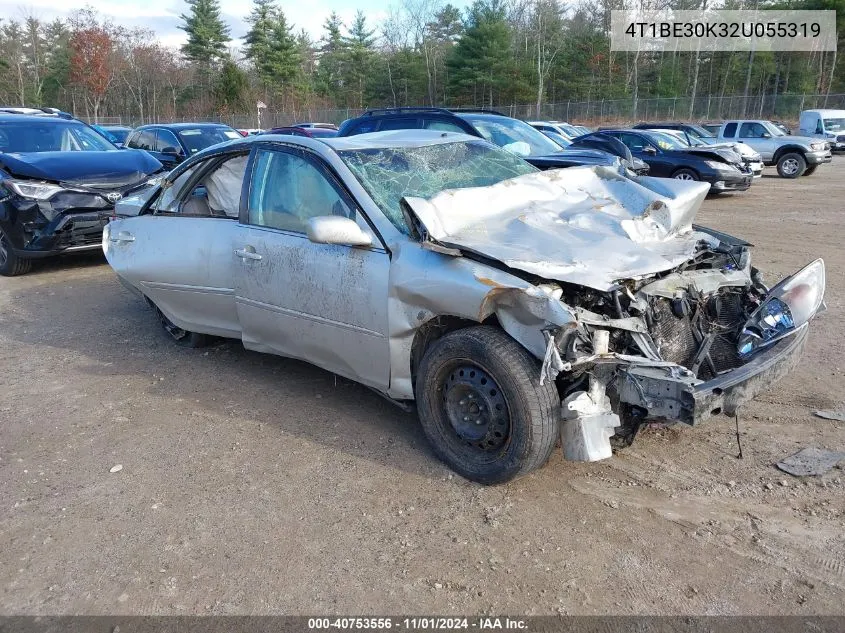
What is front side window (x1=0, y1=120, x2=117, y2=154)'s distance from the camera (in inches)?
352

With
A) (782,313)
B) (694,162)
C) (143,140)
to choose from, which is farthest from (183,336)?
(694,162)

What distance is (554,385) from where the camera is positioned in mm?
3160

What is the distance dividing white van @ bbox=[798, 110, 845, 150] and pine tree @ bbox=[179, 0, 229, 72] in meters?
49.1

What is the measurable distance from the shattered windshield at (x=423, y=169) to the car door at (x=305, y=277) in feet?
0.57

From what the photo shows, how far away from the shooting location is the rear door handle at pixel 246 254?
4342 mm

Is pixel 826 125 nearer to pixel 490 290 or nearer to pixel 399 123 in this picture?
pixel 399 123

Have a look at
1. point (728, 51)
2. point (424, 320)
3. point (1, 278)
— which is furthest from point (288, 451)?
point (728, 51)

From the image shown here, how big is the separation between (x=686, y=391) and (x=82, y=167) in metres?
7.95

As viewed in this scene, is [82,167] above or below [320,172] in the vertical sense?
below

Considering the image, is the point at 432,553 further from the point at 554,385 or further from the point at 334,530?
the point at 554,385

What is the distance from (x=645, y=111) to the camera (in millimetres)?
45406

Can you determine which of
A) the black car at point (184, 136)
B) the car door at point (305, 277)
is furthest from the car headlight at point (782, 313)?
the black car at point (184, 136)

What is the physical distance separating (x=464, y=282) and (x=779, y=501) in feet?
6.02

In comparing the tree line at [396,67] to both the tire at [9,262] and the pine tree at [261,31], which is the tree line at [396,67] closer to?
the pine tree at [261,31]
